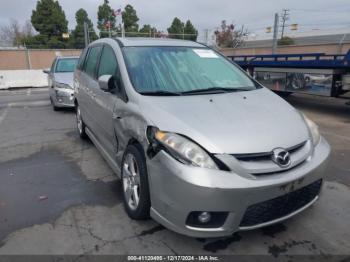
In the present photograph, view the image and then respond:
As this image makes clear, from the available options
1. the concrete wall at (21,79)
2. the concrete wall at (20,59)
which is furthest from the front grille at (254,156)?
the concrete wall at (20,59)

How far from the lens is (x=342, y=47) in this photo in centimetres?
1434

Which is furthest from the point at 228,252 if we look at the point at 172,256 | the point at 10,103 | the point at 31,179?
the point at 10,103

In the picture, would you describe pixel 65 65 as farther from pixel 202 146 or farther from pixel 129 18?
pixel 129 18

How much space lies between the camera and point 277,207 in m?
2.46

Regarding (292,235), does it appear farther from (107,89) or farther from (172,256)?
(107,89)

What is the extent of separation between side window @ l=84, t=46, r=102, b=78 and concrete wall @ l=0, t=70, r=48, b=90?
1290cm

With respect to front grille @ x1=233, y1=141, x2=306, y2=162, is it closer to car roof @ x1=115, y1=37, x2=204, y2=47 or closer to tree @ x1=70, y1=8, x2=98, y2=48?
car roof @ x1=115, y1=37, x2=204, y2=47

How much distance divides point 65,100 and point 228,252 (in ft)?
22.6

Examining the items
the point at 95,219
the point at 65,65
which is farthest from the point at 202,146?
the point at 65,65

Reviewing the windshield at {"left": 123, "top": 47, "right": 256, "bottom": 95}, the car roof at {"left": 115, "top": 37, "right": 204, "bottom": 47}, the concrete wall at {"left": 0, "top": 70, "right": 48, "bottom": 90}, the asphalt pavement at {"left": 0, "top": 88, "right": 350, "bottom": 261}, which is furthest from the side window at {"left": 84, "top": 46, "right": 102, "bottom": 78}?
the concrete wall at {"left": 0, "top": 70, "right": 48, "bottom": 90}

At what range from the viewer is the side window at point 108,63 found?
11.8 ft

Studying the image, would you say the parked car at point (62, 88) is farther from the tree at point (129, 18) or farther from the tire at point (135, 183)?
the tree at point (129, 18)

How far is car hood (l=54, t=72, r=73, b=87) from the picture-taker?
8.27m

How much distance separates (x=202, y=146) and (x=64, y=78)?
278 inches
